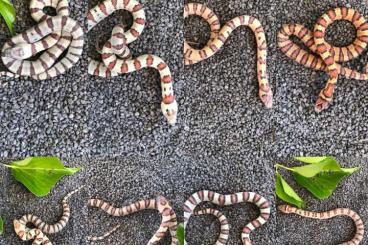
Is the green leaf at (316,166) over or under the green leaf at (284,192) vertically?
over

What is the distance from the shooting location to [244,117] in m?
1.90

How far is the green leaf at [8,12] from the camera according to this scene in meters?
1.65

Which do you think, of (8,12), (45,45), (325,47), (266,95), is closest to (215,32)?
(266,95)

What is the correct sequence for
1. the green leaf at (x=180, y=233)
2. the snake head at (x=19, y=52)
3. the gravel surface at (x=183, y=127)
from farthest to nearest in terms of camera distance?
the green leaf at (x=180, y=233) < the gravel surface at (x=183, y=127) < the snake head at (x=19, y=52)

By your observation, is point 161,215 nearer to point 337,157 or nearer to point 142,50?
point 142,50

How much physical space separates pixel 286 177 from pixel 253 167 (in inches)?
5.8

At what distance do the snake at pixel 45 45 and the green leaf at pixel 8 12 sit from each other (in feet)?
0.16

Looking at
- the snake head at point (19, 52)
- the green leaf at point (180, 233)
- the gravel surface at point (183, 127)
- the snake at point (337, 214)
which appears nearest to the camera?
the snake head at point (19, 52)

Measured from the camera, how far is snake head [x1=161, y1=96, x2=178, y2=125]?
1.80m

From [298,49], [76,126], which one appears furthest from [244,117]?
[76,126]

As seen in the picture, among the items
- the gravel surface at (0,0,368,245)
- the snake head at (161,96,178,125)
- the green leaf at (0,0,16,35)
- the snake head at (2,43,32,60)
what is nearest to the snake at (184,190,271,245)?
the gravel surface at (0,0,368,245)

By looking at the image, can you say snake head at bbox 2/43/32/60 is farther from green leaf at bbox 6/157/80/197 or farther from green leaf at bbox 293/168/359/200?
green leaf at bbox 293/168/359/200

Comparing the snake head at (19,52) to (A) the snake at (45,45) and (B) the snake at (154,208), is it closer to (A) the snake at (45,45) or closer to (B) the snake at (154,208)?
(A) the snake at (45,45)

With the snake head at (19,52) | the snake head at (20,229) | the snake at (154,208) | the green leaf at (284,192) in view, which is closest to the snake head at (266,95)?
the green leaf at (284,192)
